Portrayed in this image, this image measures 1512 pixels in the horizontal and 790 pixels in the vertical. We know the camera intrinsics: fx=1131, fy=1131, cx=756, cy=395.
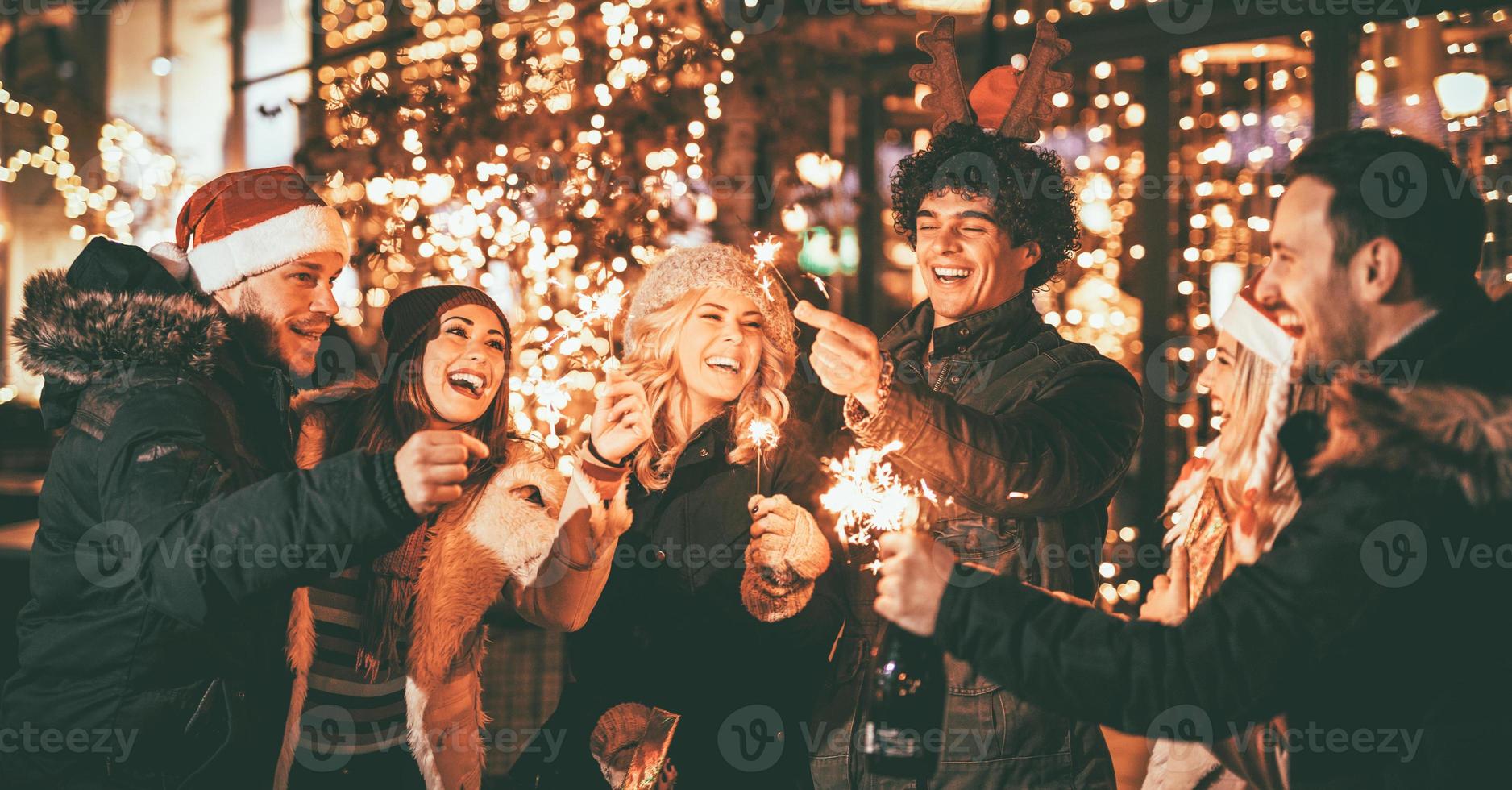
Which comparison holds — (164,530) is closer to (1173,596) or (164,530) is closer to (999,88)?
(1173,596)

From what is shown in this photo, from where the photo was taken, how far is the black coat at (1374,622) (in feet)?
5.89

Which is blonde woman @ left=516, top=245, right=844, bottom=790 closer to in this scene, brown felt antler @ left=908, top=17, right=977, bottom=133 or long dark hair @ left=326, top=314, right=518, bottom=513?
long dark hair @ left=326, top=314, right=518, bottom=513

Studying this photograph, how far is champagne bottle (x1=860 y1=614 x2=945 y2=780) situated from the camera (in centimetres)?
235

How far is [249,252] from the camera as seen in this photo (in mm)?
3039

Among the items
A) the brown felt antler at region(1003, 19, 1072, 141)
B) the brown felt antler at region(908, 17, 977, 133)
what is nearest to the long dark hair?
the brown felt antler at region(908, 17, 977, 133)

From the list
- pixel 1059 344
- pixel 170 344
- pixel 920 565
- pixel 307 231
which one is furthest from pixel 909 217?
pixel 170 344

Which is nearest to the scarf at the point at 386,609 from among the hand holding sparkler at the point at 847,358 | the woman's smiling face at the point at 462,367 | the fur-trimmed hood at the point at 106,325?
the woman's smiling face at the point at 462,367

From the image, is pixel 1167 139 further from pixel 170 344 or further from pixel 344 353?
pixel 170 344

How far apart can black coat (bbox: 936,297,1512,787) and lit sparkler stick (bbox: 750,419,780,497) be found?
1285mm

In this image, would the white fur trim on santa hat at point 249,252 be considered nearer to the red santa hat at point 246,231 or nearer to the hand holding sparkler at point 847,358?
the red santa hat at point 246,231

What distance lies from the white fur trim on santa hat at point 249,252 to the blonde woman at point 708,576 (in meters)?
1.00

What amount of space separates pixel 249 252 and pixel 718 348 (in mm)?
1296

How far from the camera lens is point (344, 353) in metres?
4.05

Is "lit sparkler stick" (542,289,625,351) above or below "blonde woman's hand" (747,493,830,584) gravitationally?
above
